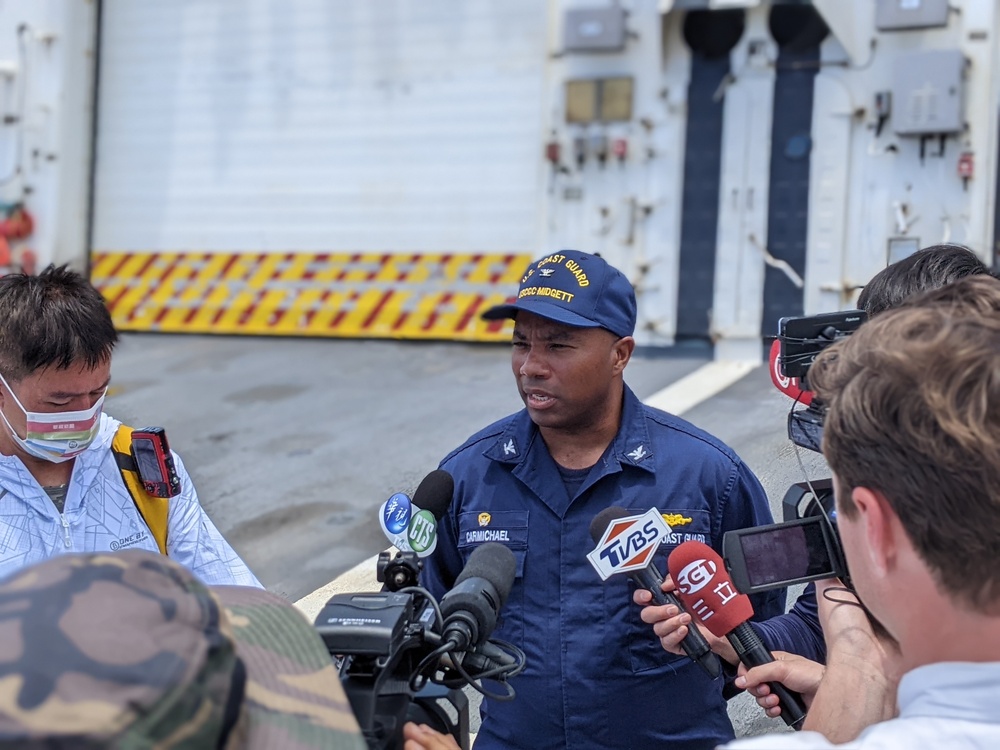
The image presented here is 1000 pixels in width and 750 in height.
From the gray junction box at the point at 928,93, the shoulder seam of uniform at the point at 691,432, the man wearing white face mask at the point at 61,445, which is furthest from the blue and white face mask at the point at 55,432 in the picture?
the gray junction box at the point at 928,93

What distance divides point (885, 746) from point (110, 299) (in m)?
8.71

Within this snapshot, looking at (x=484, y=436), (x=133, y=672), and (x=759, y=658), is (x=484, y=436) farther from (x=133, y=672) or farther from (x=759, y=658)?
(x=133, y=672)

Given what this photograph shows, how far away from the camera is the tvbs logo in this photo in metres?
2.23

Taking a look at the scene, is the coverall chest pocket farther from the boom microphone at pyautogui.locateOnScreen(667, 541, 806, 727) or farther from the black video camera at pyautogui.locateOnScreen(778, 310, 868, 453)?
the black video camera at pyautogui.locateOnScreen(778, 310, 868, 453)

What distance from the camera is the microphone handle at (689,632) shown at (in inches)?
87.4

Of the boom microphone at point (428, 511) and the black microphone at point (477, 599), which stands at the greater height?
the boom microphone at point (428, 511)

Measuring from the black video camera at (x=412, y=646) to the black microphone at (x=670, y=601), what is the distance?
273 mm

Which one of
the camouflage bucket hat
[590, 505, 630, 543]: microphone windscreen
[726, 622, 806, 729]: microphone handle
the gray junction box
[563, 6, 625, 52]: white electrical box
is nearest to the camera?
the camouflage bucket hat

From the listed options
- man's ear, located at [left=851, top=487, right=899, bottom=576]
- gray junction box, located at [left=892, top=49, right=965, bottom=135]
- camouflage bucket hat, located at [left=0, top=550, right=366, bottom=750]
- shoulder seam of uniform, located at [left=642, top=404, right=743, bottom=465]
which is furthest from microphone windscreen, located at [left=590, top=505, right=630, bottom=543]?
gray junction box, located at [left=892, top=49, right=965, bottom=135]

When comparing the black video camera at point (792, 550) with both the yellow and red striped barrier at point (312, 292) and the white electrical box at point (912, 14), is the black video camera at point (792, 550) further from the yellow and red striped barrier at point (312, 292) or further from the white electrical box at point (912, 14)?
the yellow and red striped barrier at point (312, 292)

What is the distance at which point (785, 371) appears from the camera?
6.93 ft

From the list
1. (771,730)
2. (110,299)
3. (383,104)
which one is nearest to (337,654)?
(771,730)

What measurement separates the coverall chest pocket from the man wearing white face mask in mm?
553

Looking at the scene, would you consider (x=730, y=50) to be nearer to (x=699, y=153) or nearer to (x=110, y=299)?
(x=699, y=153)
